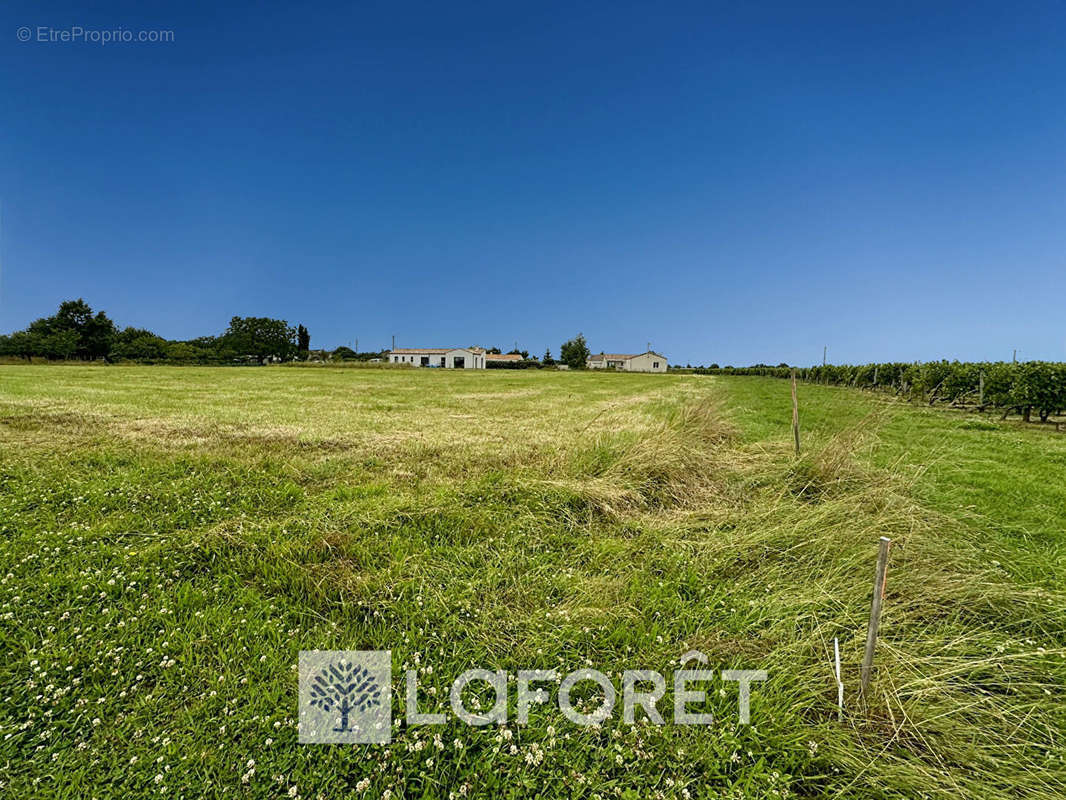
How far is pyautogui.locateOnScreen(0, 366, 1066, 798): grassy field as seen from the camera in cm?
213

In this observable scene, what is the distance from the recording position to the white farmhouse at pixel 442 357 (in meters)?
95.3

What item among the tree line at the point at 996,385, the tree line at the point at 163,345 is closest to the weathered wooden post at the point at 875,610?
the tree line at the point at 996,385

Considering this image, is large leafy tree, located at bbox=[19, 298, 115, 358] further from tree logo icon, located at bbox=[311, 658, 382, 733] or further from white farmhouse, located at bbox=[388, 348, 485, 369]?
tree logo icon, located at bbox=[311, 658, 382, 733]

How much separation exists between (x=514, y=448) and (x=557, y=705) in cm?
627

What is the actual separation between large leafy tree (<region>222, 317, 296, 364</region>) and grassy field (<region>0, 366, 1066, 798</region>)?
101 meters

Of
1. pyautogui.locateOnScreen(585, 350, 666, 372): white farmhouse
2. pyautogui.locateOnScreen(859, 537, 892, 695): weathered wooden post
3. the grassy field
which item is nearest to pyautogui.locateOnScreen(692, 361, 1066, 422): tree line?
the grassy field

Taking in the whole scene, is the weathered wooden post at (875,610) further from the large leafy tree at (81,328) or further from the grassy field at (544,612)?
the large leafy tree at (81,328)

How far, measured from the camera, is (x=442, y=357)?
9606 centimetres

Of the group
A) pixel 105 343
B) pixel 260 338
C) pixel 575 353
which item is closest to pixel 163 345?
pixel 105 343

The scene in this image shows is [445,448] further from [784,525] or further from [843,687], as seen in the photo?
[843,687]

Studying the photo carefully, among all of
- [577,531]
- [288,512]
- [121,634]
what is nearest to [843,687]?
[577,531]

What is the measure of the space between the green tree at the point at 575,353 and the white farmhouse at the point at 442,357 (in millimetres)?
22820

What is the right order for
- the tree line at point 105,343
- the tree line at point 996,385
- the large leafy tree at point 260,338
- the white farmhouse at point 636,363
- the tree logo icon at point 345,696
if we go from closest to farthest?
the tree logo icon at point 345,696 < the tree line at point 996,385 < the tree line at point 105,343 < the large leafy tree at point 260,338 < the white farmhouse at point 636,363

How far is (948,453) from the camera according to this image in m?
7.43
